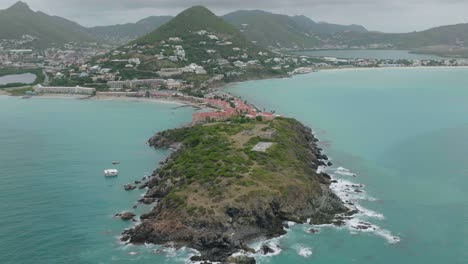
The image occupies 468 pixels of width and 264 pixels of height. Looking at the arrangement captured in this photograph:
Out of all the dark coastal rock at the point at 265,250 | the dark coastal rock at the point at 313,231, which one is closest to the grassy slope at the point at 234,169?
the dark coastal rock at the point at 313,231

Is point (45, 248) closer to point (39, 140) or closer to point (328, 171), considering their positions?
point (328, 171)

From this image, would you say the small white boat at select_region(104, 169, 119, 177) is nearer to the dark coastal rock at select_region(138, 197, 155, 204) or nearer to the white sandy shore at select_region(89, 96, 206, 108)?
the dark coastal rock at select_region(138, 197, 155, 204)

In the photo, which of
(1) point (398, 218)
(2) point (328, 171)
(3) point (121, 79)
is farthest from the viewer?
(3) point (121, 79)

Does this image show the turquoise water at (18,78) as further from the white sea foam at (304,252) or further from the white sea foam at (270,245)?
the white sea foam at (304,252)

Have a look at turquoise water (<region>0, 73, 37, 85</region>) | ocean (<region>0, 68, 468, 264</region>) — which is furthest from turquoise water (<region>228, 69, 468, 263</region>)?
turquoise water (<region>0, 73, 37, 85</region>)

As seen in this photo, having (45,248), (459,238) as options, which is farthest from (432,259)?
(45,248)
